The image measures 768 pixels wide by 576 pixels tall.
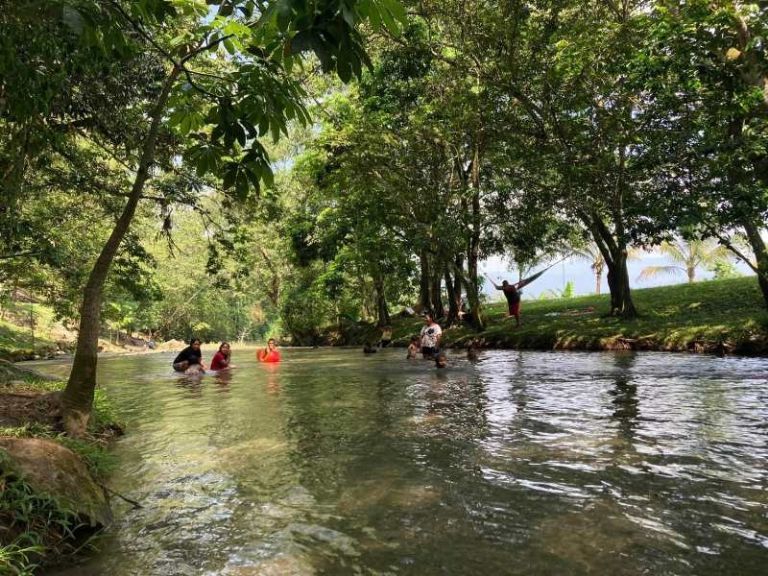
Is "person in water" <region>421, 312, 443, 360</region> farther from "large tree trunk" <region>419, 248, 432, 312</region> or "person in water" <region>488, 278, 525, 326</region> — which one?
"large tree trunk" <region>419, 248, 432, 312</region>

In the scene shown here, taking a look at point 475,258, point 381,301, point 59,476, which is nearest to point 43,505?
point 59,476

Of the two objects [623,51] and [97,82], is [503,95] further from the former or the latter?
[97,82]

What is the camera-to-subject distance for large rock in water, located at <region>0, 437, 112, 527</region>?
4477mm

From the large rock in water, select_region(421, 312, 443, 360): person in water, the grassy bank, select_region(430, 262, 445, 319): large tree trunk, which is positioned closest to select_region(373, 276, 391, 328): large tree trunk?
select_region(430, 262, 445, 319): large tree trunk

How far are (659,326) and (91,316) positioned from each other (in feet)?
59.0

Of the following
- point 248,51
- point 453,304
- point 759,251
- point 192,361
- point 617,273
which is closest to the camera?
point 248,51

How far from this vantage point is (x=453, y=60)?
20.4 metres

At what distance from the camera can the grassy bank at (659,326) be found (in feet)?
54.2

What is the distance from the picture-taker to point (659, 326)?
19.3 meters

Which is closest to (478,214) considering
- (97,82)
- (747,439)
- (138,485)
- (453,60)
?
(453,60)

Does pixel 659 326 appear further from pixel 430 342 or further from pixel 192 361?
pixel 192 361

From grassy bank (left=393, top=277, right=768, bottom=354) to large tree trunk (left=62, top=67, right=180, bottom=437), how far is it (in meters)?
15.9

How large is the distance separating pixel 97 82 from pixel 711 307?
67.7 ft

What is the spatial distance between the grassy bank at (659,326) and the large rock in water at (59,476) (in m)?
16.4
